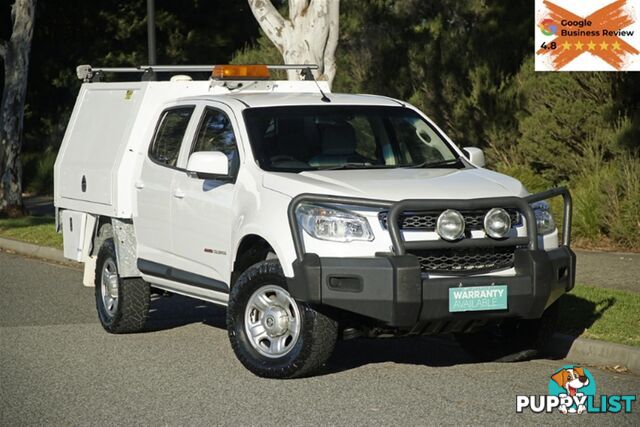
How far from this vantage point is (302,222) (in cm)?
830

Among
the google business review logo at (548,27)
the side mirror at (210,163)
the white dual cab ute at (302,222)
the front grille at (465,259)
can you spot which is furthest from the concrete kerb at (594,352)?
the google business review logo at (548,27)

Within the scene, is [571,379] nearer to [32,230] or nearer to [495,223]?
[495,223]

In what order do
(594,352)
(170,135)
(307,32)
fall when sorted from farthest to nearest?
1. (307,32)
2. (170,135)
3. (594,352)

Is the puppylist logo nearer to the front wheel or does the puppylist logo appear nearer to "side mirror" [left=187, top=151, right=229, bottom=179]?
the front wheel

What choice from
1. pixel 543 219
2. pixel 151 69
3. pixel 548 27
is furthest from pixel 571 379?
pixel 548 27

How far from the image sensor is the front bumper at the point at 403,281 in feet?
26.1

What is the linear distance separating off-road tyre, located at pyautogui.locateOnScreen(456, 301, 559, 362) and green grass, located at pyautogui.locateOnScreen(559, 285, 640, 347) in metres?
0.44

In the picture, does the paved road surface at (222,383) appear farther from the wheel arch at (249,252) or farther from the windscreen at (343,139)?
the windscreen at (343,139)

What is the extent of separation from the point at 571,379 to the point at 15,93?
651 inches

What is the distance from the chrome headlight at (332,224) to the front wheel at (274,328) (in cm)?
39

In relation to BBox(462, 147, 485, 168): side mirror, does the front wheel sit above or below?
below

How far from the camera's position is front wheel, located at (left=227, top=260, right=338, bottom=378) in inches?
330

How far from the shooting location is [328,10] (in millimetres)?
16250

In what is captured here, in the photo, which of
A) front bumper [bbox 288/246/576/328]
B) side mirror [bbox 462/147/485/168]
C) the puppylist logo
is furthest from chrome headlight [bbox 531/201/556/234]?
the puppylist logo
